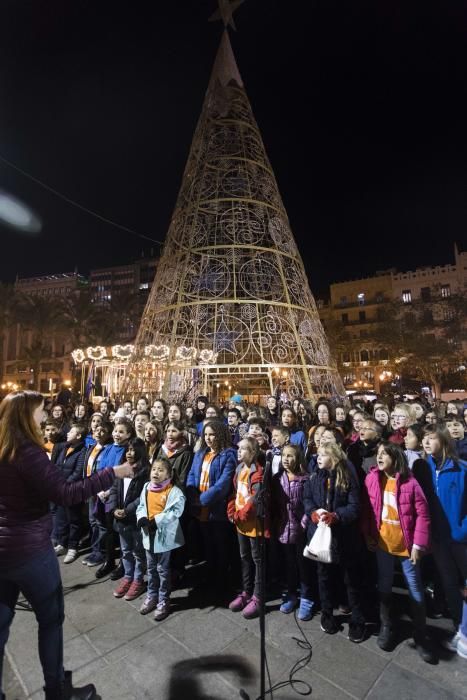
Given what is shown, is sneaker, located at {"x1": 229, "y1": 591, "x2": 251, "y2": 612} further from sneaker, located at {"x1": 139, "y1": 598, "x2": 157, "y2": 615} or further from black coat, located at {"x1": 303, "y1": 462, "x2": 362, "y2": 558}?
black coat, located at {"x1": 303, "y1": 462, "x2": 362, "y2": 558}

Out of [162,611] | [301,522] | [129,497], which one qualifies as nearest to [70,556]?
[129,497]

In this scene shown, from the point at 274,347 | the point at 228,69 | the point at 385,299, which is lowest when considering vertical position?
the point at 274,347

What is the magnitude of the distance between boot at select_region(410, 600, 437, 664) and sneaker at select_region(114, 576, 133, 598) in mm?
2979

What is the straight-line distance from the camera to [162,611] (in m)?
3.58

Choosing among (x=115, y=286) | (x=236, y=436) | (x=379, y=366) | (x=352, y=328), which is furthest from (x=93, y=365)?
(x=115, y=286)

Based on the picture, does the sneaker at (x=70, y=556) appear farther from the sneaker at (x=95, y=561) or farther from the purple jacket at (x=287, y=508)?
the purple jacket at (x=287, y=508)

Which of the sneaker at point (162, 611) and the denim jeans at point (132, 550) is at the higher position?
the denim jeans at point (132, 550)

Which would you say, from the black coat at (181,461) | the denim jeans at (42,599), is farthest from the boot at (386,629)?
the denim jeans at (42,599)

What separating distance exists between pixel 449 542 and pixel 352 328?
134 feet

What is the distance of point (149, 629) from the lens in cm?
340

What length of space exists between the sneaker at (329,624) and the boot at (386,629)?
387 mm

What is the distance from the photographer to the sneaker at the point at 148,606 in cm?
365

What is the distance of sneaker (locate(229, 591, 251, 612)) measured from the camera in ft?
12.1

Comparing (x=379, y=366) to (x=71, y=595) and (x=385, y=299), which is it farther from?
(x=71, y=595)
